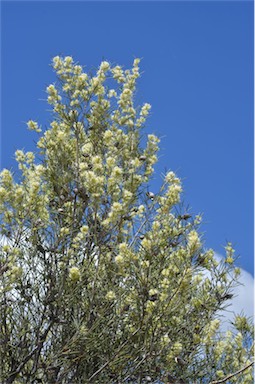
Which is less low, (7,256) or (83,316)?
(7,256)

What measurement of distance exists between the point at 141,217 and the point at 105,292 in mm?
708

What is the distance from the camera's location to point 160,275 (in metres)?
4.33

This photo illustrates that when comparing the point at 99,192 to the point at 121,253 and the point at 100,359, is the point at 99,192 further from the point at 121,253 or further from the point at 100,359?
the point at 100,359

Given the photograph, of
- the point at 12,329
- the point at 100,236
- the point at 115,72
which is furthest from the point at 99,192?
the point at 115,72

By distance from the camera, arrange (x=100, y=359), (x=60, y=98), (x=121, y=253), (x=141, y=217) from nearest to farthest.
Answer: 1. (x=121, y=253)
2. (x=100, y=359)
3. (x=141, y=217)
4. (x=60, y=98)

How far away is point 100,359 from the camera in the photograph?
14.6 ft

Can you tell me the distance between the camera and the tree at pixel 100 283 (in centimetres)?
418

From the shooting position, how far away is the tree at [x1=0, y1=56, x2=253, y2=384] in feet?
13.7

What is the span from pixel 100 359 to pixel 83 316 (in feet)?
1.27

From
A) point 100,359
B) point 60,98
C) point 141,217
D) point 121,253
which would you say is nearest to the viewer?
point 121,253

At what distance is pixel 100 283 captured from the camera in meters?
4.28

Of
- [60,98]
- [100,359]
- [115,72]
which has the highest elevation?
[115,72]

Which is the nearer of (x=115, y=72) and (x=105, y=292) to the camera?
(x=105, y=292)

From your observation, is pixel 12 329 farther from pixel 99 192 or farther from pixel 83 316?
pixel 99 192
